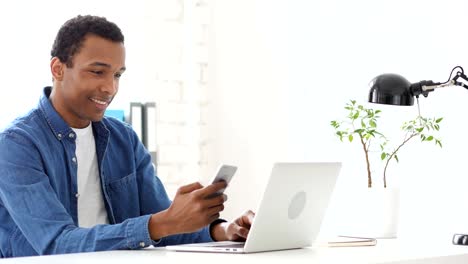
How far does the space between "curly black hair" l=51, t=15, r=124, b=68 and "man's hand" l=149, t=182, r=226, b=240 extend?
1.95ft

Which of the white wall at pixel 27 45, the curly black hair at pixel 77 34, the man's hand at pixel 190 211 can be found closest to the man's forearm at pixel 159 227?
the man's hand at pixel 190 211

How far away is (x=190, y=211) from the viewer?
1.92 meters

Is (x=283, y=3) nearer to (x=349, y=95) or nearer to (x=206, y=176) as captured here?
(x=349, y=95)

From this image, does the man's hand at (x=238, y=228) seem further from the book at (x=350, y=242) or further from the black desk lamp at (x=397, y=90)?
the black desk lamp at (x=397, y=90)

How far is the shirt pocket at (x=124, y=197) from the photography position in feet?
7.83

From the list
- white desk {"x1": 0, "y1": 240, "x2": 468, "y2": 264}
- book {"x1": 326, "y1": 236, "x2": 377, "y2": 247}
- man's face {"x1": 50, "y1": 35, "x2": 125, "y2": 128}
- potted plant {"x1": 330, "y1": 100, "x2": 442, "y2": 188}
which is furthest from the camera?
potted plant {"x1": 330, "y1": 100, "x2": 442, "y2": 188}

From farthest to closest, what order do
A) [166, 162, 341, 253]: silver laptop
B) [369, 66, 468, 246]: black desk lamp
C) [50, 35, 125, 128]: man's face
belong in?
[369, 66, 468, 246]: black desk lamp
[50, 35, 125, 128]: man's face
[166, 162, 341, 253]: silver laptop

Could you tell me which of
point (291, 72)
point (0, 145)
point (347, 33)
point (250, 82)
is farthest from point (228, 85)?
point (0, 145)

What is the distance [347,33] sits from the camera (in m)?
3.37

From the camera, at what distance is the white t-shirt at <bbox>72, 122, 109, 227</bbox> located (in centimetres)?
235

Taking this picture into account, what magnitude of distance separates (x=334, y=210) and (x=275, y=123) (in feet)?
1.60

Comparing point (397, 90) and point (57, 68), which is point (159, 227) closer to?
point (57, 68)

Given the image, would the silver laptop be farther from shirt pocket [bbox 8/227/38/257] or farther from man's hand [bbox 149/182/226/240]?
shirt pocket [bbox 8/227/38/257]

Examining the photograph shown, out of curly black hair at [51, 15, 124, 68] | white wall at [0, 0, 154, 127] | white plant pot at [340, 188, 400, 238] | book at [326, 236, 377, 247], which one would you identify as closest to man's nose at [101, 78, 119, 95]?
curly black hair at [51, 15, 124, 68]
